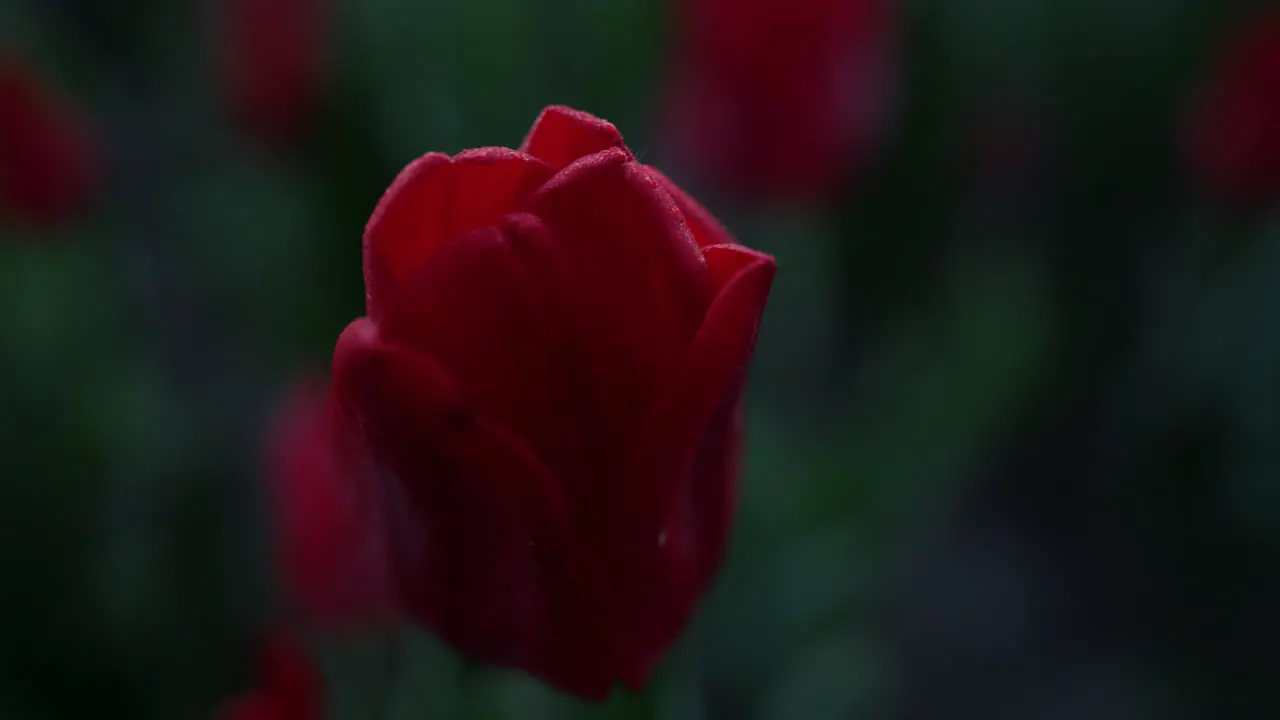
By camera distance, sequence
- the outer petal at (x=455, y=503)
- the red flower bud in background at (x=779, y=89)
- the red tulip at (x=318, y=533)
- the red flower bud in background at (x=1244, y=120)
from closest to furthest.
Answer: the outer petal at (x=455, y=503) < the red tulip at (x=318, y=533) < the red flower bud in background at (x=779, y=89) < the red flower bud in background at (x=1244, y=120)

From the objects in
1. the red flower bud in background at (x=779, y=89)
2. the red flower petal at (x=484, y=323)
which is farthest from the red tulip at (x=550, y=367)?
the red flower bud in background at (x=779, y=89)

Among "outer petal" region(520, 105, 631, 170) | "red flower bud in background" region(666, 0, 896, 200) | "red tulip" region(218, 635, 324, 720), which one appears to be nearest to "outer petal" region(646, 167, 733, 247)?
"outer petal" region(520, 105, 631, 170)

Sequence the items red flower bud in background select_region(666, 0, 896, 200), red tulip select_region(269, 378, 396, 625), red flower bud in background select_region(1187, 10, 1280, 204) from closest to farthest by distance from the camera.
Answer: red tulip select_region(269, 378, 396, 625), red flower bud in background select_region(666, 0, 896, 200), red flower bud in background select_region(1187, 10, 1280, 204)

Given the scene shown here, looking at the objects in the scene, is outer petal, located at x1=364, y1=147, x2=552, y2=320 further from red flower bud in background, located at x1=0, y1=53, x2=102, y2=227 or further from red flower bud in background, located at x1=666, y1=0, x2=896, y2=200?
red flower bud in background, located at x1=0, y1=53, x2=102, y2=227

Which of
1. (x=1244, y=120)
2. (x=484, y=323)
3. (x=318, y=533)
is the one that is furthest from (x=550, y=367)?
(x=1244, y=120)

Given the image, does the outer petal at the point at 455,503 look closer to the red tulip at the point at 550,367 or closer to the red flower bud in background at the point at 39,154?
the red tulip at the point at 550,367

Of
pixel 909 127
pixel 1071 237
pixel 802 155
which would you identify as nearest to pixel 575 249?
pixel 802 155
